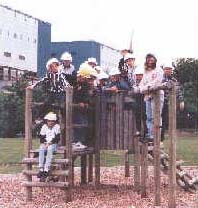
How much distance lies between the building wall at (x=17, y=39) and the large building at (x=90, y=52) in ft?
39.5

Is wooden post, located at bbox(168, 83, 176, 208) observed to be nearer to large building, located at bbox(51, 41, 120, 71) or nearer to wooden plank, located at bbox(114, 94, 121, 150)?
wooden plank, located at bbox(114, 94, 121, 150)

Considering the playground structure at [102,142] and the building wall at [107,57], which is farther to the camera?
the building wall at [107,57]

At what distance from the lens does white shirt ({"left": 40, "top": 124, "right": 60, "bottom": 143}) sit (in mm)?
12078

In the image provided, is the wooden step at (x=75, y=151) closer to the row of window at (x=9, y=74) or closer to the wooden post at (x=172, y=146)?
the wooden post at (x=172, y=146)

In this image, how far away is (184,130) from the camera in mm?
53250

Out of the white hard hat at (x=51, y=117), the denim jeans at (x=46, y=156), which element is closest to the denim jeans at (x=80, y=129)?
the white hard hat at (x=51, y=117)

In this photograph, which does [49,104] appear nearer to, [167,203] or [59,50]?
[167,203]

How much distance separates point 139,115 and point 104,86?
4.02ft

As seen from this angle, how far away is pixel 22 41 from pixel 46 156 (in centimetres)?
3615

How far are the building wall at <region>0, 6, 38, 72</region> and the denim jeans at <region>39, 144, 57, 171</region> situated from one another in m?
34.0

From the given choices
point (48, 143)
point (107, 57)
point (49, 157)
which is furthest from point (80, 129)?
point (107, 57)

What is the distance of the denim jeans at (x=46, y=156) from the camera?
39.2 feet

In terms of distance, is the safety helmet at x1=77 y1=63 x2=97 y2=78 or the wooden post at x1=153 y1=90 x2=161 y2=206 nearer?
the wooden post at x1=153 y1=90 x2=161 y2=206

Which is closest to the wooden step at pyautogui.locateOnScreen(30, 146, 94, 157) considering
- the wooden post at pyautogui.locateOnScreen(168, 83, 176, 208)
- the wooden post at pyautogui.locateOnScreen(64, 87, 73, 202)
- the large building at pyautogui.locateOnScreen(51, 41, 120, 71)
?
the wooden post at pyautogui.locateOnScreen(64, 87, 73, 202)
